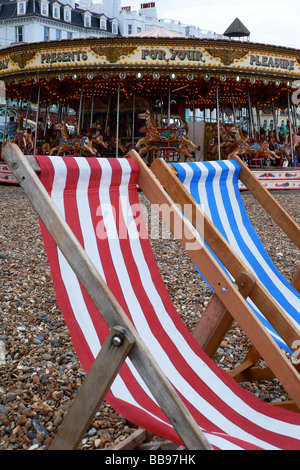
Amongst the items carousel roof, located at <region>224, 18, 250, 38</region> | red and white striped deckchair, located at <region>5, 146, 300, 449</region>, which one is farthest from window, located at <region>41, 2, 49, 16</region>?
red and white striped deckchair, located at <region>5, 146, 300, 449</region>

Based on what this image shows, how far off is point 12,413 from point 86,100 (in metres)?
16.3

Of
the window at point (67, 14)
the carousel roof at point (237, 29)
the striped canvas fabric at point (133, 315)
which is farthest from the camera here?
the window at point (67, 14)

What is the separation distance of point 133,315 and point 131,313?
0.04ft

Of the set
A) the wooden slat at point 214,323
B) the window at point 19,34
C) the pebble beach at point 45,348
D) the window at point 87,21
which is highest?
the window at point 87,21

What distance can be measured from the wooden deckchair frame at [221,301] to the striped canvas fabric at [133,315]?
12 cm

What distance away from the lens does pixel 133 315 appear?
2.21 metres

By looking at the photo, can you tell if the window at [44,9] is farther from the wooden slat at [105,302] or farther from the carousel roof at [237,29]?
the wooden slat at [105,302]

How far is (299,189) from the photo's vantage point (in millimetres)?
14094

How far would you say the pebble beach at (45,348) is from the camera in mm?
2305

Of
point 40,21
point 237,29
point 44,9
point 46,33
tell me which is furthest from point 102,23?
point 237,29

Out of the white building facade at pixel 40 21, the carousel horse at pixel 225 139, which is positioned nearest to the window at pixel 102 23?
the white building facade at pixel 40 21

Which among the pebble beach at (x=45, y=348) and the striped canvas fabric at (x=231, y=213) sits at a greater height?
the striped canvas fabric at (x=231, y=213)

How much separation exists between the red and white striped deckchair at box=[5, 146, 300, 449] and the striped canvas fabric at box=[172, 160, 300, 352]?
495 mm

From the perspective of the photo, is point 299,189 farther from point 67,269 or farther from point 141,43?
point 67,269
